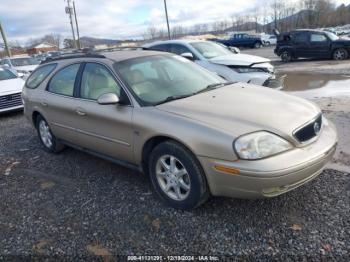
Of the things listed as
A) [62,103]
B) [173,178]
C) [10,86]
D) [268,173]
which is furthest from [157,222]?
[10,86]

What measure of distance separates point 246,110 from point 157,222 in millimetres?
1408

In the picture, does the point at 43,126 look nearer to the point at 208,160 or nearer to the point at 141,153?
the point at 141,153

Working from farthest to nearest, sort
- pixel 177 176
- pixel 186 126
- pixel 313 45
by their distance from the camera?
pixel 313 45 < pixel 177 176 < pixel 186 126

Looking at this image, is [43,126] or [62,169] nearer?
[62,169]

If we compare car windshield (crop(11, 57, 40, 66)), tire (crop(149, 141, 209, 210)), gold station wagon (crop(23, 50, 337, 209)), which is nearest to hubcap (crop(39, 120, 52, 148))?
gold station wagon (crop(23, 50, 337, 209))

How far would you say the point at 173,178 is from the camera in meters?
3.32

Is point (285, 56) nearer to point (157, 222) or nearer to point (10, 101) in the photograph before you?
point (10, 101)

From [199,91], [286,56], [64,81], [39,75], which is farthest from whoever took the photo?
[286,56]

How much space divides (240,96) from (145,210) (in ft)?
5.29

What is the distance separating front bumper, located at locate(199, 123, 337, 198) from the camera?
2703 millimetres

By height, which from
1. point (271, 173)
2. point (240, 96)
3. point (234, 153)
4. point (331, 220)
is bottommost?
point (331, 220)

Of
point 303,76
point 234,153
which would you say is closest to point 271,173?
point 234,153

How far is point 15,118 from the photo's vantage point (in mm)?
8930

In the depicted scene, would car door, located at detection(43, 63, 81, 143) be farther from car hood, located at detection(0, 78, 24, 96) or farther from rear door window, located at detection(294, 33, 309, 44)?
rear door window, located at detection(294, 33, 309, 44)
